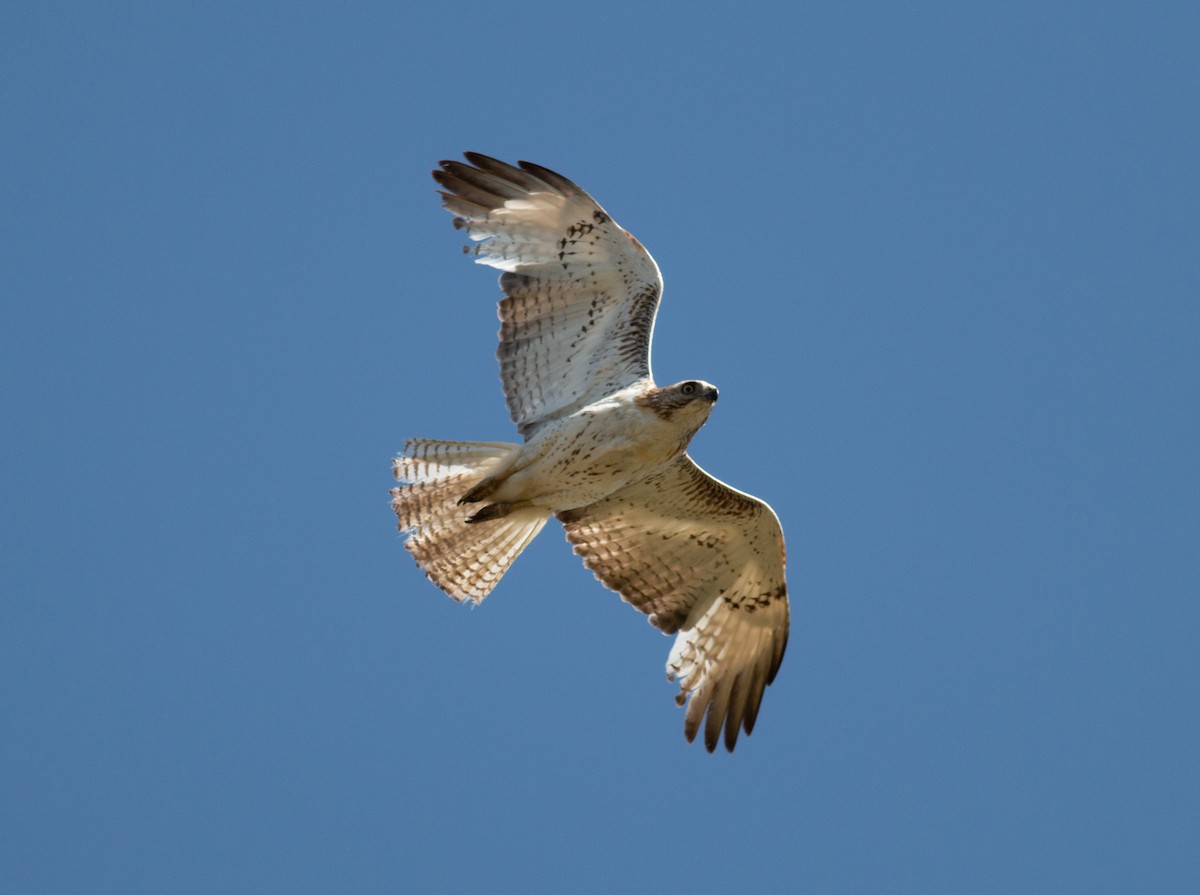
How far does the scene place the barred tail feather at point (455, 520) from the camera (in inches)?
463

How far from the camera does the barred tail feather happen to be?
11758 mm

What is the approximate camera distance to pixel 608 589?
1242 cm

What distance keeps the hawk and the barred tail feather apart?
10mm

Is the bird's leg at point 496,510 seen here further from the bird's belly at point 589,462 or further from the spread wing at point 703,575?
the spread wing at point 703,575

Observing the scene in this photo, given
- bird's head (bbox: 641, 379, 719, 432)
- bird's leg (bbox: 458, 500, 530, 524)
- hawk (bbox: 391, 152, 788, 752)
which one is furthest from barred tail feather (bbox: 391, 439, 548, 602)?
bird's head (bbox: 641, 379, 719, 432)

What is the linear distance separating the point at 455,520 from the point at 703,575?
74.8 inches

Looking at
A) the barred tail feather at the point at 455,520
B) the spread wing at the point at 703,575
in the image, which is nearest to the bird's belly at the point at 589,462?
the barred tail feather at the point at 455,520

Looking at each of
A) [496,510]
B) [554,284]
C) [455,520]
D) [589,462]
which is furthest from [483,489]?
[554,284]

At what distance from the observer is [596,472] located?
37.3ft

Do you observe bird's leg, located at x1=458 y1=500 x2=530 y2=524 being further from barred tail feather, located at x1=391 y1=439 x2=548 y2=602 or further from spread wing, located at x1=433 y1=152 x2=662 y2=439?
spread wing, located at x1=433 y1=152 x2=662 y2=439

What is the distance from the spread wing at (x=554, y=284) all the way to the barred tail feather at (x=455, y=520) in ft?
1.47

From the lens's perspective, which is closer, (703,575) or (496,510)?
(496,510)

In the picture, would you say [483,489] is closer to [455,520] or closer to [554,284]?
[455,520]

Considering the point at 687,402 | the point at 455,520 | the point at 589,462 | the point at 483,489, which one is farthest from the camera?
the point at 455,520
